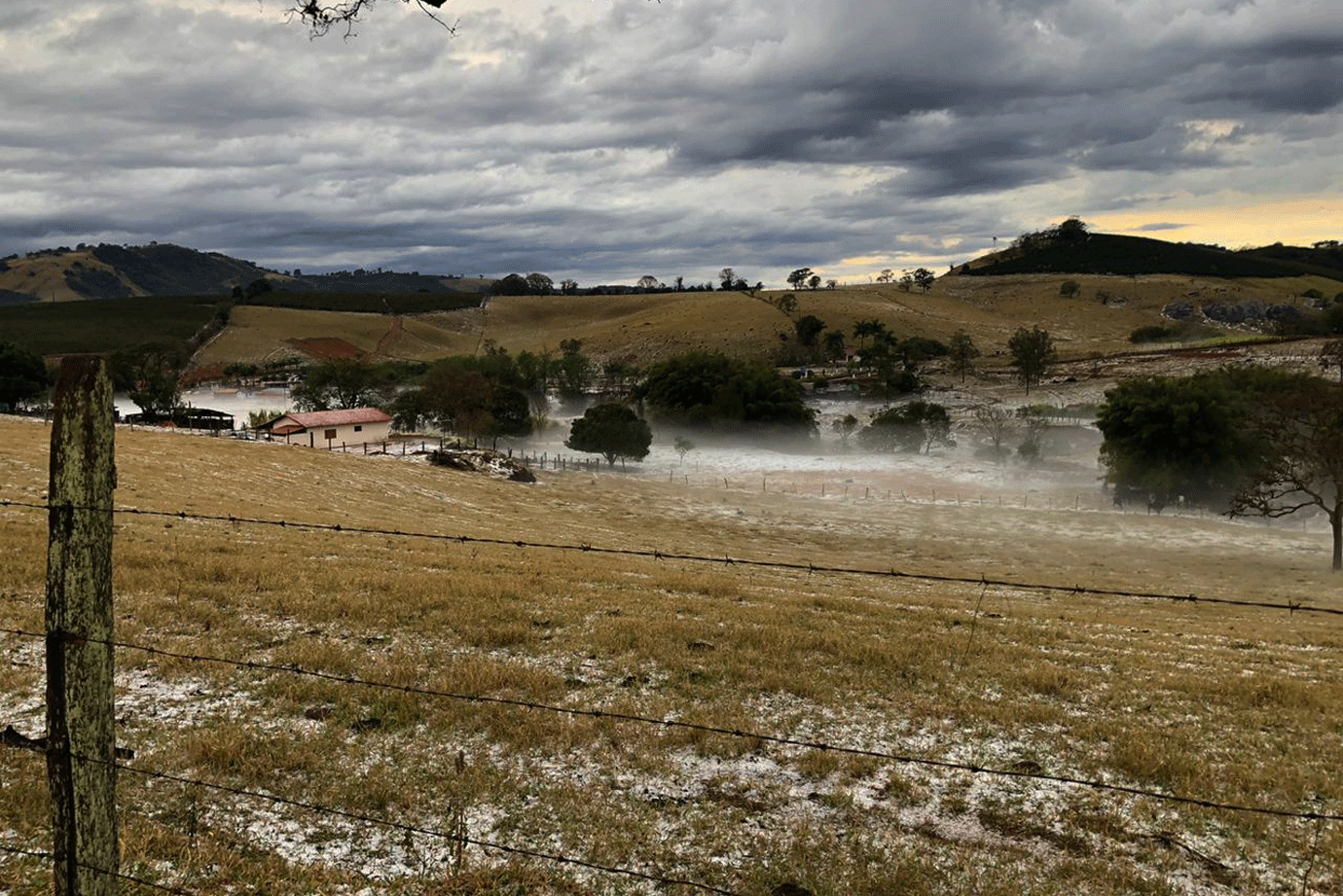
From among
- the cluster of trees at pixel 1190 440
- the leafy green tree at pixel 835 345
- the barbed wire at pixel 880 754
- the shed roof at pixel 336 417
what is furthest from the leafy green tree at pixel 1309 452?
the leafy green tree at pixel 835 345

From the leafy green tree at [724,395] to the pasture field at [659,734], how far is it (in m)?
92.8

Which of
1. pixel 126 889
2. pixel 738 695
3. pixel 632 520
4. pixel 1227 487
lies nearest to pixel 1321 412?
pixel 1227 487

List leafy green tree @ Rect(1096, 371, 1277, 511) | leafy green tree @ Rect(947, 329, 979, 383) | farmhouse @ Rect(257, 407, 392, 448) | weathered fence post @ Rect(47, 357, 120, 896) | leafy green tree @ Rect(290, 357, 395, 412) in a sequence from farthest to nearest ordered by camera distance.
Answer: leafy green tree @ Rect(947, 329, 979, 383) < leafy green tree @ Rect(290, 357, 395, 412) < farmhouse @ Rect(257, 407, 392, 448) < leafy green tree @ Rect(1096, 371, 1277, 511) < weathered fence post @ Rect(47, 357, 120, 896)

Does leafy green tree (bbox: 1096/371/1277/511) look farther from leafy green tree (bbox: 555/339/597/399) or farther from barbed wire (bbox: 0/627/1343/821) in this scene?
leafy green tree (bbox: 555/339/597/399)

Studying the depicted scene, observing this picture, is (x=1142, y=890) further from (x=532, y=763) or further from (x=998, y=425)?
(x=998, y=425)

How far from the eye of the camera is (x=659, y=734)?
966 centimetres

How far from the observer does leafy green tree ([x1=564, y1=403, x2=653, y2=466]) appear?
91.8 metres

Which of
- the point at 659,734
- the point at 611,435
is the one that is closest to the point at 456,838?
the point at 659,734

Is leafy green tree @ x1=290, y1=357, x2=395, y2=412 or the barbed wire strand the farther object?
leafy green tree @ x1=290, y1=357, x2=395, y2=412

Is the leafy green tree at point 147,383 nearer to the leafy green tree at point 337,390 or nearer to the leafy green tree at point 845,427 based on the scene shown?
the leafy green tree at point 337,390

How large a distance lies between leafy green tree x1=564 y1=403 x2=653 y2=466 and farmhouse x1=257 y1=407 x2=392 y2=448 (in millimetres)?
22252

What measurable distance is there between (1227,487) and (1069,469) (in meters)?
25.8

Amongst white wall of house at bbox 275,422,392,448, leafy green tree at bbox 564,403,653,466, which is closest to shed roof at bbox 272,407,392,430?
white wall of house at bbox 275,422,392,448

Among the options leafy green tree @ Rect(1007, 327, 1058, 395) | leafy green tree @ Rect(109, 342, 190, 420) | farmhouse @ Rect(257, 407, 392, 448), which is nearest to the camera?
farmhouse @ Rect(257, 407, 392, 448)
